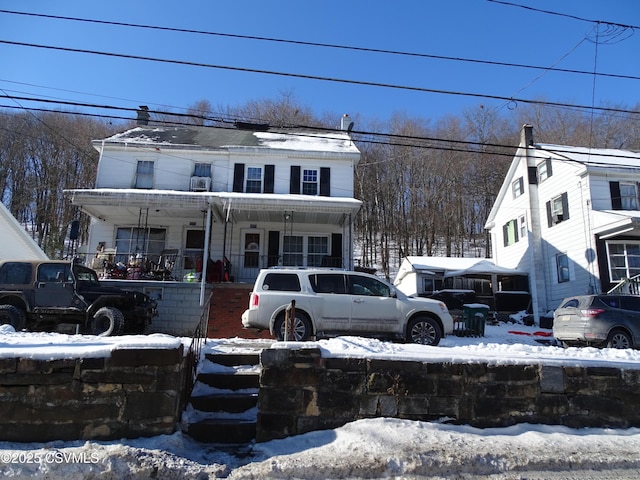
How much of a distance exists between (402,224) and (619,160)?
60.9 ft

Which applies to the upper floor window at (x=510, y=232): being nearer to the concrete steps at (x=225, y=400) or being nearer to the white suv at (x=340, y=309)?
the white suv at (x=340, y=309)

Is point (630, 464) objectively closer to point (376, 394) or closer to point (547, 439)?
point (547, 439)

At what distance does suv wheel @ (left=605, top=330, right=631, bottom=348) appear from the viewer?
32.5 ft

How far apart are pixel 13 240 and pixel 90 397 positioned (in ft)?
53.9

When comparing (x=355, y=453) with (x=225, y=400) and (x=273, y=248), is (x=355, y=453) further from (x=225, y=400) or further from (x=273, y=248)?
(x=273, y=248)

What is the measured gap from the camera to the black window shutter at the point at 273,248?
683 inches

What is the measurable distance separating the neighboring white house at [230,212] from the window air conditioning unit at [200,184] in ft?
0.14

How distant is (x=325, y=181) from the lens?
59.5 ft

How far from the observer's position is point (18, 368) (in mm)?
3738

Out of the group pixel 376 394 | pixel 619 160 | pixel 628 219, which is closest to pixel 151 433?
pixel 376 394

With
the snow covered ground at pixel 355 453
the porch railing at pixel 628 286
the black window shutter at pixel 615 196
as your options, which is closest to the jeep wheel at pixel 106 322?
the snow covered ground at pixel 355 453

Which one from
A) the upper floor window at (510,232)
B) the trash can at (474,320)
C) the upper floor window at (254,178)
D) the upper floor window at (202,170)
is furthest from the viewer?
the upper floor window at (510,232)

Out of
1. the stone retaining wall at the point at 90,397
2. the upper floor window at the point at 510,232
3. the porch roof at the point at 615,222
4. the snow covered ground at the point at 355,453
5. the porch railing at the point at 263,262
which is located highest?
the upper floor window at the point at 510,232

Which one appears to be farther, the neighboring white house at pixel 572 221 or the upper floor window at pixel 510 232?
the upper floor window at pixel 510 232
